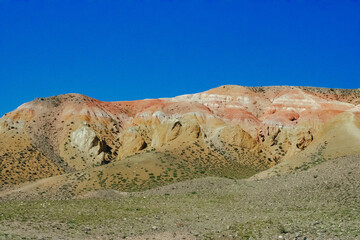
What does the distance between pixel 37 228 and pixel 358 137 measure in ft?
143

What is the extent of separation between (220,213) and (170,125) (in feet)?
156

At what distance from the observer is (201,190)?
3441 centimetres

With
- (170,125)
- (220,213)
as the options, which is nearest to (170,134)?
(170,125)

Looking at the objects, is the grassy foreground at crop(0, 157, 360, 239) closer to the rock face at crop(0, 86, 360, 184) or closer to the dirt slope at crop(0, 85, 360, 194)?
the dirt slope at crop(0, 85, 360, 194)

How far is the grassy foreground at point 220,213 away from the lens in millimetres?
19516

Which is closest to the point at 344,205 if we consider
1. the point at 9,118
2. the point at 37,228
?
the point at 37,228

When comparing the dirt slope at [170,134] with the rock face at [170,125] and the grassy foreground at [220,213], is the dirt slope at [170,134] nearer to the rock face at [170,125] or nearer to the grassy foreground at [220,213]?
the rock face at [170,125]

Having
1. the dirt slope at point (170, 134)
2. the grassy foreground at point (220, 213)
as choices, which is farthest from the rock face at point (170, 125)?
the grassy foreground at point (220, 213)

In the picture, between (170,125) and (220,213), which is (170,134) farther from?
(220,213)

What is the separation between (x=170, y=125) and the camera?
7275 centimetres

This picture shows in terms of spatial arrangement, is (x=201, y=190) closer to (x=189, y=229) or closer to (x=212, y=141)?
(x=189, y=229)

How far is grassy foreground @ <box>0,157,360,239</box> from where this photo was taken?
64.0 feet

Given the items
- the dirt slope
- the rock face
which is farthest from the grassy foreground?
the rock face

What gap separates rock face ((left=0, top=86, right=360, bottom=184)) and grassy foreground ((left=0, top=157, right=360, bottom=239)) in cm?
3288
